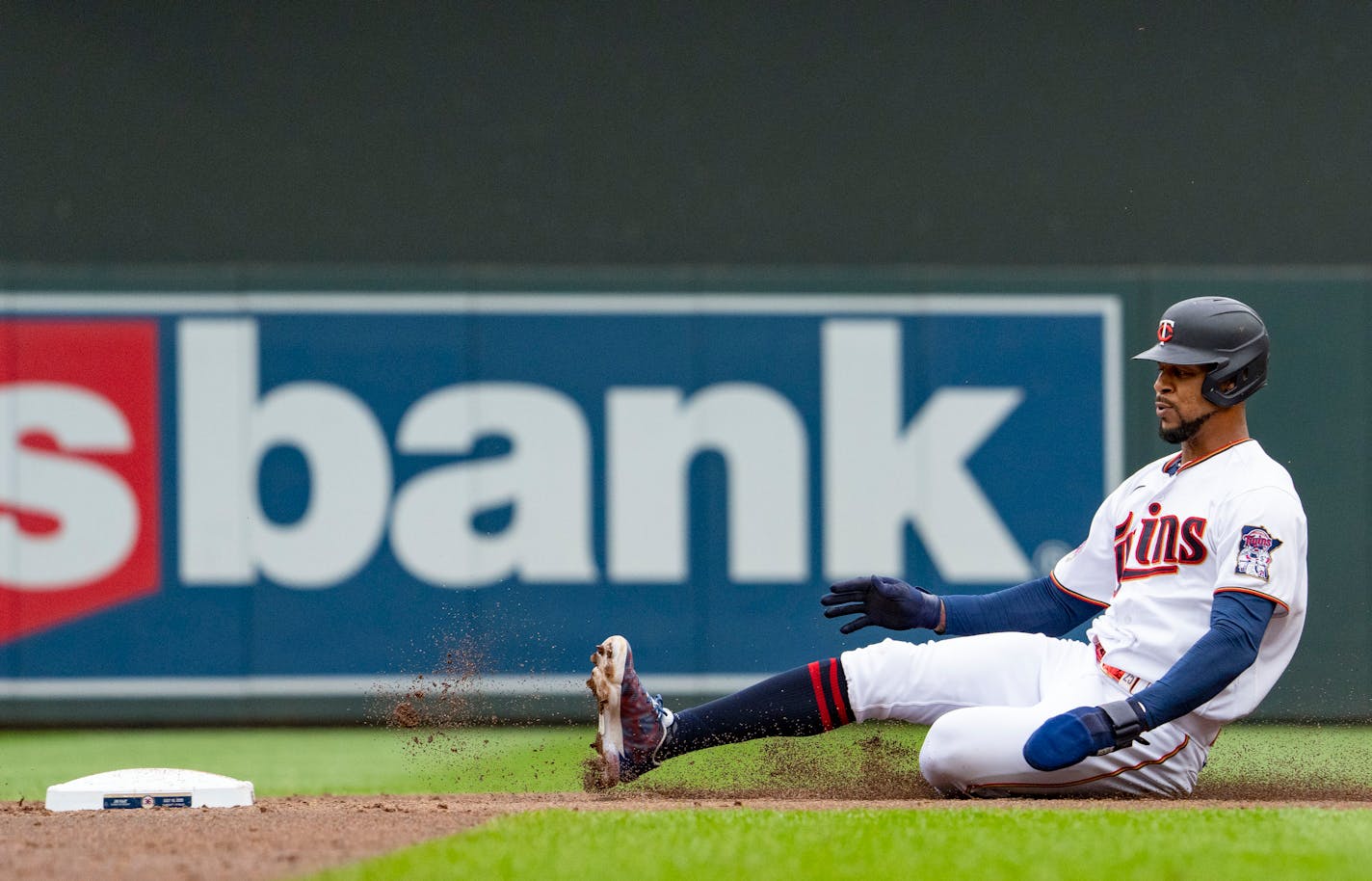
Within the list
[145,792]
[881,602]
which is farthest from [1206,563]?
[145,792]

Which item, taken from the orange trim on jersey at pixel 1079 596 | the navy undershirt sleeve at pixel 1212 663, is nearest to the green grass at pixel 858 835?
the navy undershirt sleeve at pixel 1212 663

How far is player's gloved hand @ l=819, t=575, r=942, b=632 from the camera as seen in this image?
4559 mm

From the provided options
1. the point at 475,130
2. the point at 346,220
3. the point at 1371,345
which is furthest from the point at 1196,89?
the point at 346,220

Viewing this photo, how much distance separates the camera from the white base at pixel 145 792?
14.7 feet

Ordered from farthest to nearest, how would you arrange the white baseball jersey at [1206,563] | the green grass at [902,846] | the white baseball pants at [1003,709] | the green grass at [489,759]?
the green grass at [489,759], the white baseball pants at [1003,709], the white baseball jersey at [1206,563], the green grass at [902,846]

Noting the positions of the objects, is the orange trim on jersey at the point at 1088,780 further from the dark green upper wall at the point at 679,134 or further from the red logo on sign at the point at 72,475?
the dark green upper wall at the point at 679,134

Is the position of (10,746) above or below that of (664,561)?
below

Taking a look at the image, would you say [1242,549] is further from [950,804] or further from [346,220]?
[346,220]

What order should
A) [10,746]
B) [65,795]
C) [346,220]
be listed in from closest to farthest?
[65,795], [10,746], [346,220]

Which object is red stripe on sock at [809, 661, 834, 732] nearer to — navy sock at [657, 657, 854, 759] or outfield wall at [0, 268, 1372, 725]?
navy sock at [657, 657, 854, 759]

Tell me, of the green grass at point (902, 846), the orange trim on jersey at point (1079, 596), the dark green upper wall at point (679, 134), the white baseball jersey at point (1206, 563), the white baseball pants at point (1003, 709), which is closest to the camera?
the green grass at point (902, 846)

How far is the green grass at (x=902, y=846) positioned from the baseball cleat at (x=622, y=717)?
1.17 ft

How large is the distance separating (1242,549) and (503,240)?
552cm

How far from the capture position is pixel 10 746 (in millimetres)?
7191
